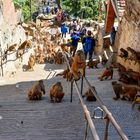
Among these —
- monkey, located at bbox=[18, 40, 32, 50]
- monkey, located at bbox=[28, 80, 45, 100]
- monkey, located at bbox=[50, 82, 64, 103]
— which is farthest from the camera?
monkey, located at bbox=[18, 40, 32, 50]

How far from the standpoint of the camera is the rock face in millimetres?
21594

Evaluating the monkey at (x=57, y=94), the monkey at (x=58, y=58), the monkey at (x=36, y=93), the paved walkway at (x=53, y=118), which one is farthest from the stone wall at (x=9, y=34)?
the monkey at (x=57, y=94)

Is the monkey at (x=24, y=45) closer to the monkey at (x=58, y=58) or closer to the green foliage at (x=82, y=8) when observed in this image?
the monkey at (x=58, y=58)

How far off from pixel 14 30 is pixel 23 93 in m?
9.43

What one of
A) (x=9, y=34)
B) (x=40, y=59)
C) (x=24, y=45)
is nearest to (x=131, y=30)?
(x=9, y=34)

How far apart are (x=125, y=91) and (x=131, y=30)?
25.1 ft

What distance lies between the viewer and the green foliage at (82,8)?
49.8 metres

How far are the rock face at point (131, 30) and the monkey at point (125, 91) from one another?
4152 millimetres

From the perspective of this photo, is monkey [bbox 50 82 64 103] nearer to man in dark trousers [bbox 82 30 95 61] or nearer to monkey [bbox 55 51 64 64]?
man in dark trousers [bbox 82 30 95 61]

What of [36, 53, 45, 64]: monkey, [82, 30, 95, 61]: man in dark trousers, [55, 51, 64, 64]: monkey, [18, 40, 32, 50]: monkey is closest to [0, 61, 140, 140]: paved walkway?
[82, 30, 95, 61]: man in dark trousers

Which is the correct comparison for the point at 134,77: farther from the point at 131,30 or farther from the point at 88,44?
the point at 88,44

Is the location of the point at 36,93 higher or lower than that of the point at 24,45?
higher

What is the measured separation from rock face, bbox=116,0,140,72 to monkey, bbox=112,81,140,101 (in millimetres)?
4152

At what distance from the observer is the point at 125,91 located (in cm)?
1605
